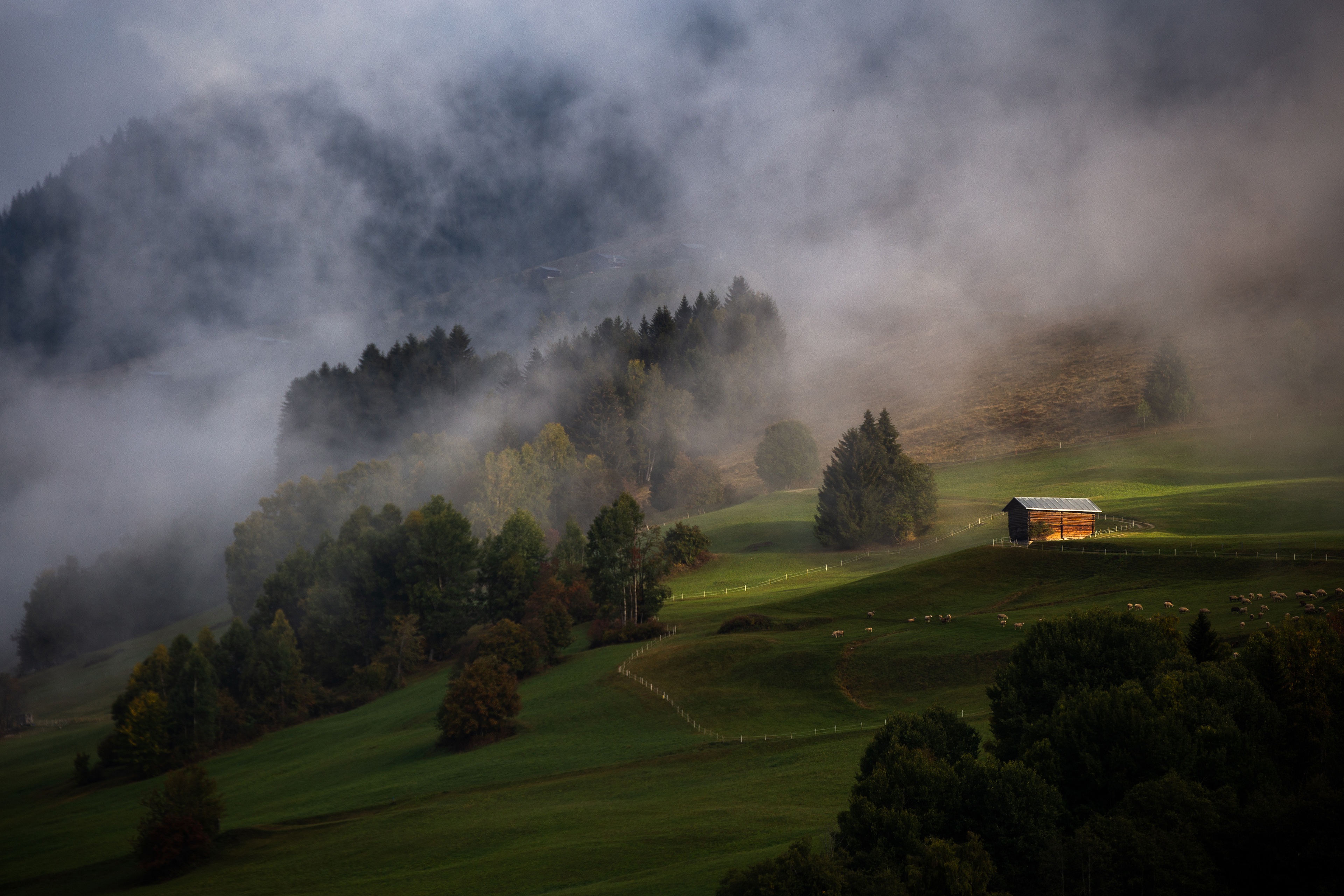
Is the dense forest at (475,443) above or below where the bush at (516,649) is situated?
above

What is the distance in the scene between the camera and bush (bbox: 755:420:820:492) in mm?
138375

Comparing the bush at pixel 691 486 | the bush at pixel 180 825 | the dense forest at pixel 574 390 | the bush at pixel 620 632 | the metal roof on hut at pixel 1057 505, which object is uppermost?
the dense forest at pixel 574 390

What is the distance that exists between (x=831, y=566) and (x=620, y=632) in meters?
29.6

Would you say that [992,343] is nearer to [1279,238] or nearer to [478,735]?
[1279,238]

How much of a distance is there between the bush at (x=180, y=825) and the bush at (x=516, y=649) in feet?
79.2

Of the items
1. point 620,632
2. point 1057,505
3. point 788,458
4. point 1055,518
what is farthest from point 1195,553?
point 788,458

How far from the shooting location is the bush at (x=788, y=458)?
138375 mm

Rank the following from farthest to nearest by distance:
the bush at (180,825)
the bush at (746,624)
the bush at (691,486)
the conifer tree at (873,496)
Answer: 1. the bush at (691,486)
2. the conifer tree at (873,496)
3. the bush at (746,624)
4. the bush at (180,825)

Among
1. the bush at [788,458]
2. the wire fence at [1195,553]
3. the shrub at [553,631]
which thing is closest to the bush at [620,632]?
the shrub at [553,631]

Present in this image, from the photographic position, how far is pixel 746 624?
68.3m

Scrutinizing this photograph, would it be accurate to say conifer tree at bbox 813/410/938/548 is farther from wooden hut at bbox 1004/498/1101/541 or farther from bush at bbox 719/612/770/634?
bush at bbox 719/612/770/634

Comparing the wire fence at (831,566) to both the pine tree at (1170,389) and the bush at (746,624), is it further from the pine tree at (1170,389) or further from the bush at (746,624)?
the pine tree at (1170,389)

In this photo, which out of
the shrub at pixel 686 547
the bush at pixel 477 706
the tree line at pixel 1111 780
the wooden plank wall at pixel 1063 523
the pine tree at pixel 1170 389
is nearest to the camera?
the tree line at pixel 1111 780

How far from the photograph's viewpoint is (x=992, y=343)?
183 m
